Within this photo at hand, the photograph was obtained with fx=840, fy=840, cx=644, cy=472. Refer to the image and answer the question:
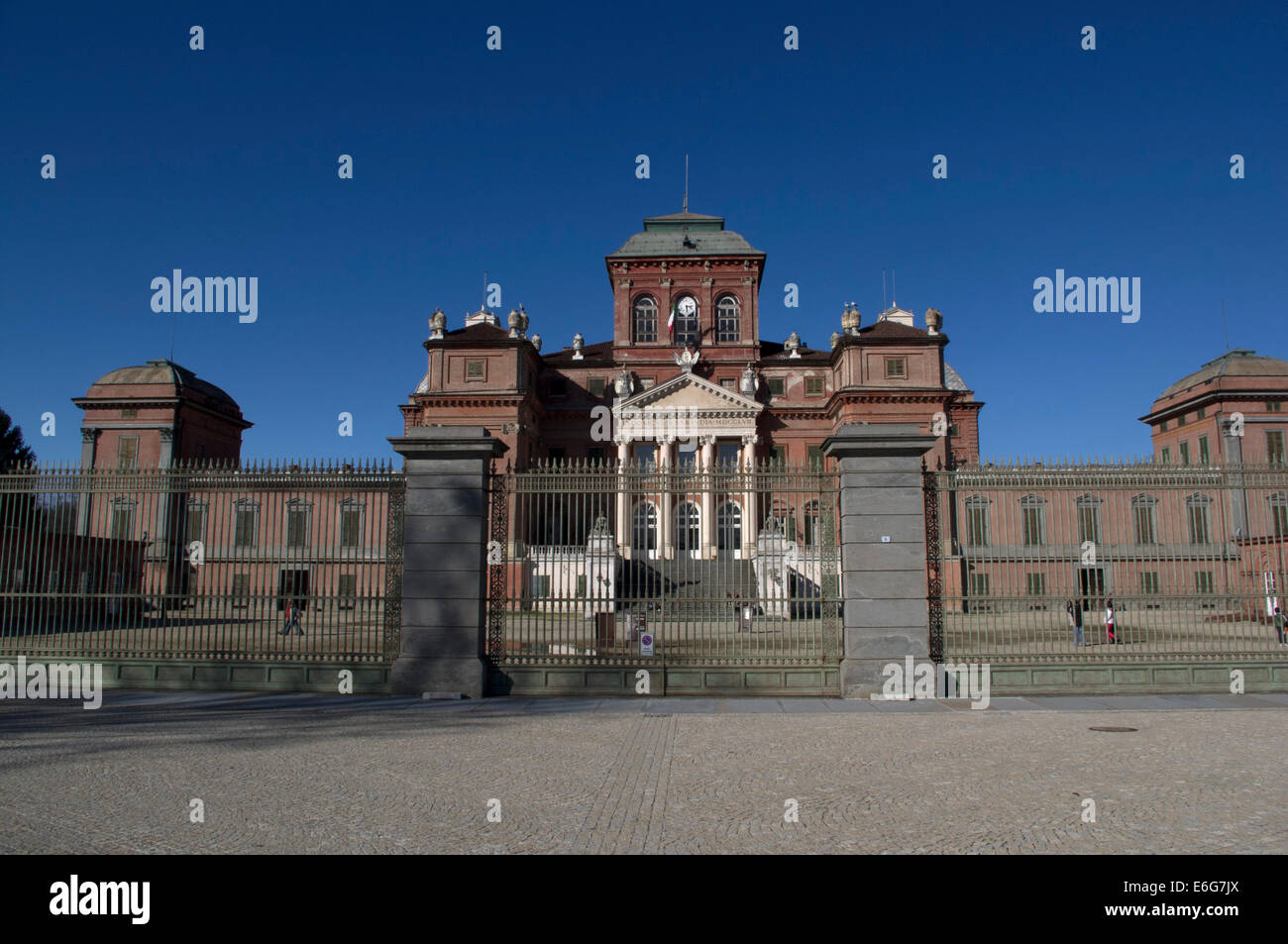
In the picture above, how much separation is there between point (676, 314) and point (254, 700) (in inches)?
1606

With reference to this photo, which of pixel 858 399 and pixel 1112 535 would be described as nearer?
pixel 1112 535

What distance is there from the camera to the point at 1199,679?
12977 mm

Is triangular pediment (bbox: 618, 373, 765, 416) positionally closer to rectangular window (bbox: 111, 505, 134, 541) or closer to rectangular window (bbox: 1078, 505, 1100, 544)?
rectangular window (bbox: 111, 505, 134, 541)

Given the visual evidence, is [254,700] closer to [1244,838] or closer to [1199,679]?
[1244,838]

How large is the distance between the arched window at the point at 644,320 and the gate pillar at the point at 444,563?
38018mm

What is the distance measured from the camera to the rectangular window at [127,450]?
51.2 m

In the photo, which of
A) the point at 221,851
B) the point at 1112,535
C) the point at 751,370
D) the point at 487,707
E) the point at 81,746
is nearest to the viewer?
the point at 221,851

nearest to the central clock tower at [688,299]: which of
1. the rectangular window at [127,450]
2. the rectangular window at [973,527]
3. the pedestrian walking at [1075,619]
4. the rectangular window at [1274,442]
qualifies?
the rectangular window at [973,527]

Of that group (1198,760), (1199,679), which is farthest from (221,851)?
(1199,679)

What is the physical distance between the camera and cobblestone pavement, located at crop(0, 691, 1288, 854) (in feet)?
19.4

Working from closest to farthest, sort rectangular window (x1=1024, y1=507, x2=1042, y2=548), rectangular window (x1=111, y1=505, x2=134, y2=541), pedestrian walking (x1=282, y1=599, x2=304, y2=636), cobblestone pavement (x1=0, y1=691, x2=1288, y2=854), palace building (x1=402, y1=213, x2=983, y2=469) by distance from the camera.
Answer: cobblestone pavement (x1=0, y1=691, x2=1288, y2=854) → rectangular window (x1=1024, y1=507, x2=1042, y2=548) → rectangular window (x1=111, y1=505, x2=134, y2=541) → pedestrian walking (x1=282, y1=599, x2=304, y2=636) → palace building (x1=402, y1=213, x2=983, y2=469)

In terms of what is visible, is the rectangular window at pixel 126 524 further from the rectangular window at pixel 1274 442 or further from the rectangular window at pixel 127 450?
the rectangular window at pixel 1274 442

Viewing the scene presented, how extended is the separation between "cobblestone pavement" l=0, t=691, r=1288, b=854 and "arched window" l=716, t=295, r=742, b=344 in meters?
39.6

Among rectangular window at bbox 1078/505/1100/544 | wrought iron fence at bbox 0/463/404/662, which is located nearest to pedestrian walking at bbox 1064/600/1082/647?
rectangular window at bbox 1078/505/1100/544
